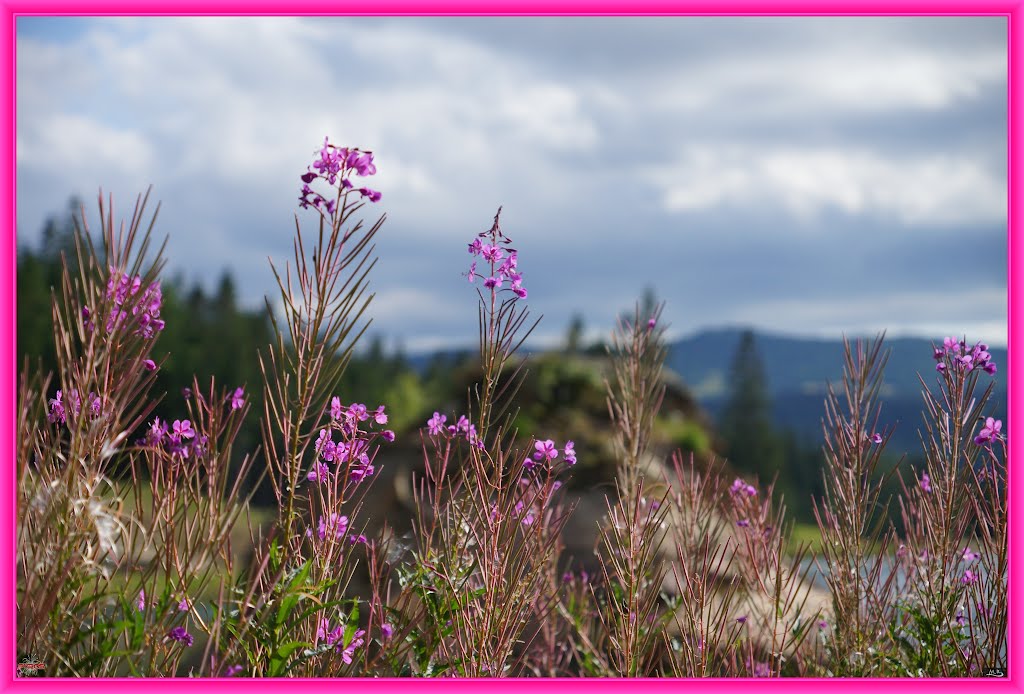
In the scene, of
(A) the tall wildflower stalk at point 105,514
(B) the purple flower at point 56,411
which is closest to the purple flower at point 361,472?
(A) the tall wildflower stalk at point 105,514

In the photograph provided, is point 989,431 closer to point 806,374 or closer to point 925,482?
point 925,482

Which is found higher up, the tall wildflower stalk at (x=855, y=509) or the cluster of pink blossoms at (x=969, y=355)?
the cluster of pink blossoms at (x=969, y=355)

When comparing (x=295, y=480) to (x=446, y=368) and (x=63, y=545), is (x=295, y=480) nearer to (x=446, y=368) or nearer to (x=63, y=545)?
A: (x=63, y=545)

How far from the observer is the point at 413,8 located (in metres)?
2.32

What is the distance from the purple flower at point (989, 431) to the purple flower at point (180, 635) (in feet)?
7.56

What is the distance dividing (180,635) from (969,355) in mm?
2317

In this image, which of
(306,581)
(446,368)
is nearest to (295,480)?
(306,581)

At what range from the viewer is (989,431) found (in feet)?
8.32

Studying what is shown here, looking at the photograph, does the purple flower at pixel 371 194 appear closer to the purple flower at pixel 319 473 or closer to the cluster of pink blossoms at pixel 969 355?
the purple flower at pixel 319 473

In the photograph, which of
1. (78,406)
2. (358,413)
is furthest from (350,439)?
(78,406)

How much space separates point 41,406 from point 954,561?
2.66 metres

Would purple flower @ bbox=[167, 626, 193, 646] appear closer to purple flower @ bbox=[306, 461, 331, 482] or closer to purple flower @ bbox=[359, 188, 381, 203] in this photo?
purple flower @ bbox=[306, 461, 331, 482]

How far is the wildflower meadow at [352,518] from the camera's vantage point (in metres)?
1.84

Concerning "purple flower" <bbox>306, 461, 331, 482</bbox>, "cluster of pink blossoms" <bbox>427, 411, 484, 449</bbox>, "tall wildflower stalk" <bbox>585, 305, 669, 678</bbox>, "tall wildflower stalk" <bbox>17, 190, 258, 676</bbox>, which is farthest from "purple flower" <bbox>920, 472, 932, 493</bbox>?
"tall wildflower stalk" <bbox>17, 190, 258, 676</bbox>
